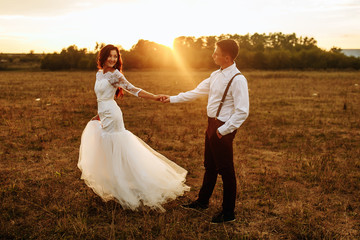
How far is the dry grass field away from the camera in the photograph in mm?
4363

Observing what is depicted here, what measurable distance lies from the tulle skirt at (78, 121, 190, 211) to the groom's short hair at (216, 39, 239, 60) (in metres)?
2.15

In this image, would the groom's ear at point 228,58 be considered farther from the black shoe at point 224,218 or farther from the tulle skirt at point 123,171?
the black shoe at point 224,218

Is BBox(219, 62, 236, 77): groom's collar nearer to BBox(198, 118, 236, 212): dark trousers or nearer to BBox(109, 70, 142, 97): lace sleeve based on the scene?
BBox(198, 118, 236, 212): dark trousers

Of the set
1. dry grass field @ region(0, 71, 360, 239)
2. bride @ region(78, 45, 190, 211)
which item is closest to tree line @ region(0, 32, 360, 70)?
dry grass field @ region(0, 71, 360, 239)

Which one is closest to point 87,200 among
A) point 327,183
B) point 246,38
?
point 327,183

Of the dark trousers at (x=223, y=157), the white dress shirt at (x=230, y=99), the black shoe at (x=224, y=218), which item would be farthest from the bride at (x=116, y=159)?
the white dress shirt at (x=230, y=99)

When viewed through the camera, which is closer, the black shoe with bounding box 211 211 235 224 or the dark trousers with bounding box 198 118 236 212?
the dark trousers with bounding box 198 118 236 212

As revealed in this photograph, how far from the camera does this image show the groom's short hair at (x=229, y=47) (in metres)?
3.98

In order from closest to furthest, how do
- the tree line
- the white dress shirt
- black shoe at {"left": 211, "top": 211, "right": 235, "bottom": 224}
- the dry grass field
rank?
the white dress shirt, the dry grass field, black shoe at {"left": 211, "top": 211, "right": 235, "bottom": 224}, the tree line

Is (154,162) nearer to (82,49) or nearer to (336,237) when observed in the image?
(336,237)

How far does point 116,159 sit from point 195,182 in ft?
6.98

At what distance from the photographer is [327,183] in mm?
6059

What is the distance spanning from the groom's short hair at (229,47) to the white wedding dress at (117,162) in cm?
173

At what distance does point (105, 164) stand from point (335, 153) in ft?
21.3
